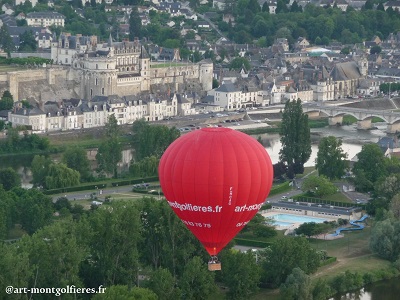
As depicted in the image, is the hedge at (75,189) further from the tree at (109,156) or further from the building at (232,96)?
the building at (232,96)

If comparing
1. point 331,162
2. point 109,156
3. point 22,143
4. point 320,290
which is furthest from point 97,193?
point 320,290

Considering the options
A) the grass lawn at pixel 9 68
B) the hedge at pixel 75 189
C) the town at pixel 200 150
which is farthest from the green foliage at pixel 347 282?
the grass lawn at pixel 9 68

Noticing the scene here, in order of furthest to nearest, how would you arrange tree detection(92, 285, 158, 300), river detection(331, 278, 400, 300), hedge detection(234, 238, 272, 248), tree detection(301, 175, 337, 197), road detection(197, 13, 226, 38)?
road detection(197, 13, 226, 38), tree detection(301, 175, 337, 197), hedge detection(234, 238, 272, 248), river detection(331, 278, 400, 300), tree detection(92, 285, 158, 300)

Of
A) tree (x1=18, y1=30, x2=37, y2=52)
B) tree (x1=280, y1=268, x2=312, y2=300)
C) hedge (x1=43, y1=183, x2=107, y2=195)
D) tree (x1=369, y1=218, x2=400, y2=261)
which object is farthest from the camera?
tree (x1=18, y1=30, x2=37, y2=52)

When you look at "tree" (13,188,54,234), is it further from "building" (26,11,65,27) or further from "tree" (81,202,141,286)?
"building" (26,11,65,27)

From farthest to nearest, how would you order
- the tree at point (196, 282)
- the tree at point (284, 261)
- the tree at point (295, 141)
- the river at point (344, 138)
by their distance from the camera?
1. the river at point (344, 138)
2. the tree at point (295, 141)
3. the tree at point (284, 261)
4. the tree at point (196, 282)

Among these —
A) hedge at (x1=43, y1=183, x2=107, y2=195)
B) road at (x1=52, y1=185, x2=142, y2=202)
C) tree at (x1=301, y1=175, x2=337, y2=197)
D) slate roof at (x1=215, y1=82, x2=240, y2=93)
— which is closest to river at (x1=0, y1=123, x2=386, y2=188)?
hedge at (x1=43, y1=183, x2=107, y2=195)

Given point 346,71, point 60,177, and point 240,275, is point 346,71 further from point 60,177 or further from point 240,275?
point 240,275
